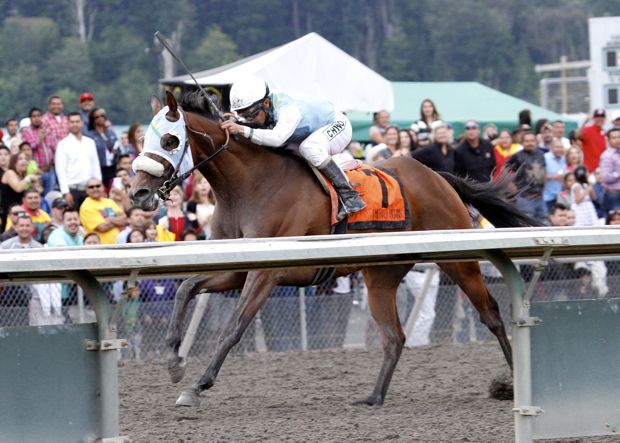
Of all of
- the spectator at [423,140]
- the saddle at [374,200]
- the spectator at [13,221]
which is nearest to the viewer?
the saddle at [374,200]

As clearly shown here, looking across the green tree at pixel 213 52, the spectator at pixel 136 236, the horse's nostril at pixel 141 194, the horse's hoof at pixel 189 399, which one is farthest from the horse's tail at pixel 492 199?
the green tree at pixel 213 52

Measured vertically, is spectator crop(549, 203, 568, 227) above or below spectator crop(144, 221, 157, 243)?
above

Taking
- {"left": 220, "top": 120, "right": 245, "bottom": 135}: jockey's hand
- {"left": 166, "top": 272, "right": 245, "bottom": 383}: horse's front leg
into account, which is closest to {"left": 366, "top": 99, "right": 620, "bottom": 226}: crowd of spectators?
{"left": 220, "top": 120, "right": 245, "bottom": 135}: jockey's hand

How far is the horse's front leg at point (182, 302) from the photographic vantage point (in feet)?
22.2

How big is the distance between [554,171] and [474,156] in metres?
1.55

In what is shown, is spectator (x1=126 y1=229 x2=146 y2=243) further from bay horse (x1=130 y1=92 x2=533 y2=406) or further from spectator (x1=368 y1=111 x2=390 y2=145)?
spectator (x1=368 y1=111 x2=390 y2=145)

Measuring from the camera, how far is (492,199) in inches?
341

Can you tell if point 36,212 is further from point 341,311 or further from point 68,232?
point 341,311

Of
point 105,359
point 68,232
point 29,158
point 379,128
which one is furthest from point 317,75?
point 105,359

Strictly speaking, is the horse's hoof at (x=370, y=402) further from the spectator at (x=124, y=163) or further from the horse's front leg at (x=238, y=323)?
the spectator at (x=124, y=163)

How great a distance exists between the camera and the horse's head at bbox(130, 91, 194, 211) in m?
7.15

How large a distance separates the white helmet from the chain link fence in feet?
9.00

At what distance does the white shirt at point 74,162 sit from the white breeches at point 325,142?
15.4 feet

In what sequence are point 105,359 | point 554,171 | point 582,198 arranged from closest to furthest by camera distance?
point 105,359
point 582,198
point 554,171
